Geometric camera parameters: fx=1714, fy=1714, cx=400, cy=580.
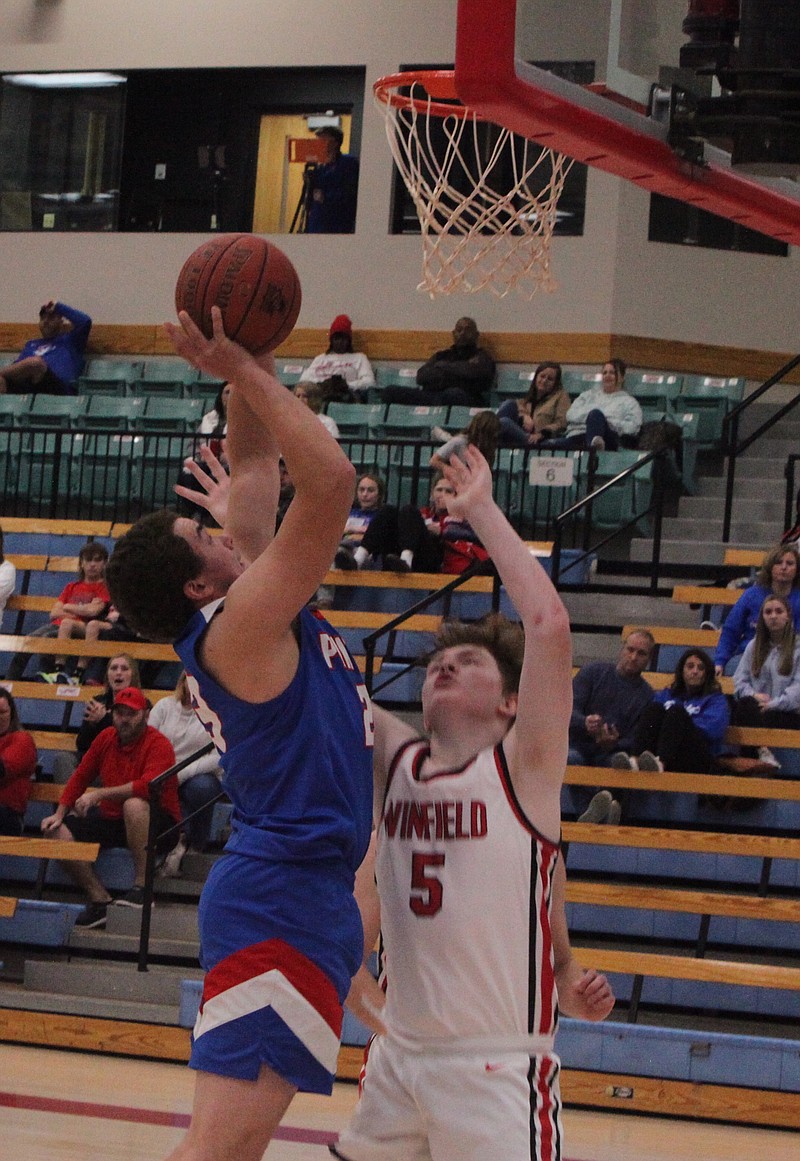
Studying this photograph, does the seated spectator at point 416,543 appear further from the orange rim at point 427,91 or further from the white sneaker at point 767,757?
the white sneaker at point 767,757

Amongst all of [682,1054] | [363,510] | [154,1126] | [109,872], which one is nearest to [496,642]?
[154,1126]

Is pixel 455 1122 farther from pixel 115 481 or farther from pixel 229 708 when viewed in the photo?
pixel 115 481

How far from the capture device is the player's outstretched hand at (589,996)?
3.30 m

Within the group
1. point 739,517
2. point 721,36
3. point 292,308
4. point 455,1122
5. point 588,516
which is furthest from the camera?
point 739,517

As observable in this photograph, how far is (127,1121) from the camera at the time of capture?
6215 mm

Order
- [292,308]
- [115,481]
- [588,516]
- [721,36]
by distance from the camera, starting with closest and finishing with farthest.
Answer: [292,308] → [721,36] → [588,516] → [115,481]

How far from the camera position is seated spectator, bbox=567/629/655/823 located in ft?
28.5

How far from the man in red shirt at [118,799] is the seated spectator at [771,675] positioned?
2.97 m

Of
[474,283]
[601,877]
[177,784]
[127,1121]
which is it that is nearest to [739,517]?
[474,283]

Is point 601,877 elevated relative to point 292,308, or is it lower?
lower

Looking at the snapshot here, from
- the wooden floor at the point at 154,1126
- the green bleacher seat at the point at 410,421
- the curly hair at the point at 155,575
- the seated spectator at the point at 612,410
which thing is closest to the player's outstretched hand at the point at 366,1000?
the curly hair at the point at 155,575

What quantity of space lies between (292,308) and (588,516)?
7894 millimetres

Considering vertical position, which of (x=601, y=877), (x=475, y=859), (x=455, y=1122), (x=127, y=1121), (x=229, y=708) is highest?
(x=229, y=708)

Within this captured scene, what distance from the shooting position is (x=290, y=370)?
14648 millimetres
